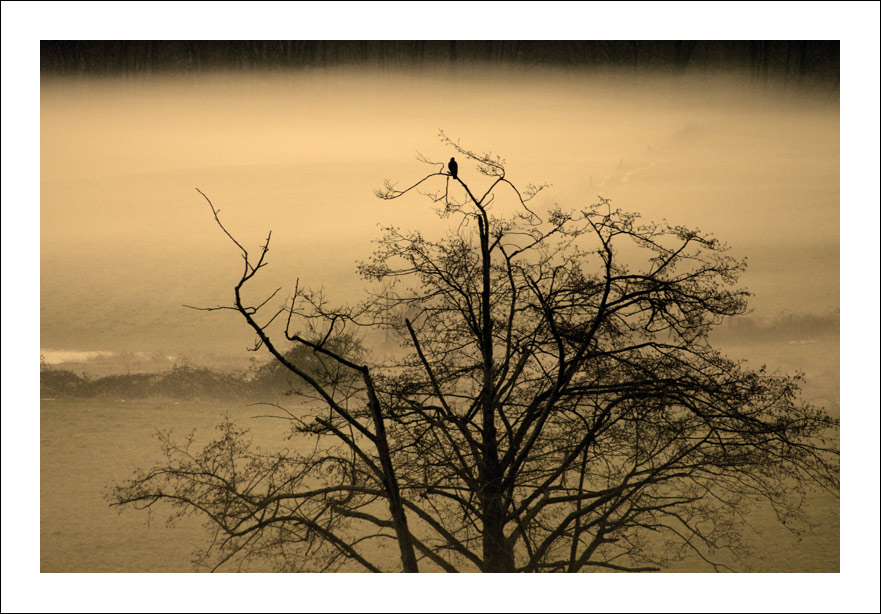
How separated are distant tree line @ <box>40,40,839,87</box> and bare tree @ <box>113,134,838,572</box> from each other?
0.42 m

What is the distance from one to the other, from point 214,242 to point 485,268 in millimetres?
1211

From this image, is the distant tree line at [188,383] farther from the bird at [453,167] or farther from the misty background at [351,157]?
the bird at [453,167]

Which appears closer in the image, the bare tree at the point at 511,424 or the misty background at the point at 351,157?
the bare tree at the point at 511,424

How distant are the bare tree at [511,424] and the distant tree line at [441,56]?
16.5 inches

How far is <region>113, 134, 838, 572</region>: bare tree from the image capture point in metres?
3.88

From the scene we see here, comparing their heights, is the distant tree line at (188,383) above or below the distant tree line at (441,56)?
below

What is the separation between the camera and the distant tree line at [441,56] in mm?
4086

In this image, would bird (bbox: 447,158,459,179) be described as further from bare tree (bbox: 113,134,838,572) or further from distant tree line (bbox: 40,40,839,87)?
distant tree line (bbox: 40,40,839,87)

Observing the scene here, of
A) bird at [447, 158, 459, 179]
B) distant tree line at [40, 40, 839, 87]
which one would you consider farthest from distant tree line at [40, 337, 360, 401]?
distant tree line at [40, 40, 839, 87]

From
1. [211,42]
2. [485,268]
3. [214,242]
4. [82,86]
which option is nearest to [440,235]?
[485,268]

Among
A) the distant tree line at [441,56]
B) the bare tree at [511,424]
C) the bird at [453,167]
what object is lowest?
the bare tree at [511,424]

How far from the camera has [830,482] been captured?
3.99m

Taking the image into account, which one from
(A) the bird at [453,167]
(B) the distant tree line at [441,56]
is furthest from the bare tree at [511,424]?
(B) the distant tree line at [441,56]

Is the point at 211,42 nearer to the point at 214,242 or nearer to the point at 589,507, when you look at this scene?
the point at 214,242
